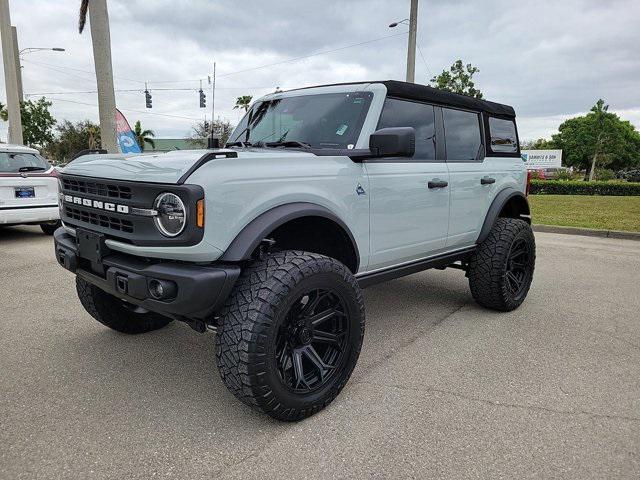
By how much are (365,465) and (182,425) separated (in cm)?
101

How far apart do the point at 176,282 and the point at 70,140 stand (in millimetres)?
68088

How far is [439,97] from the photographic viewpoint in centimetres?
396

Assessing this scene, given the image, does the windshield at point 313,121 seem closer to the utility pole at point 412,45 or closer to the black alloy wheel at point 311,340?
the black alloy wheel at point 311,340

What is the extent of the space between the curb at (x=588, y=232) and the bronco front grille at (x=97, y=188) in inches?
384

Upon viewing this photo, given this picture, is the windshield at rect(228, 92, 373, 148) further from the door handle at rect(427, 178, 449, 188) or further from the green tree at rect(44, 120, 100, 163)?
the green tree at rect(44, 120, 100, 163)

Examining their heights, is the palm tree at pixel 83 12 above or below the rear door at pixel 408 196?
above

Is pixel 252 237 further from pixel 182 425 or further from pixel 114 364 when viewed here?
pixel 114 364

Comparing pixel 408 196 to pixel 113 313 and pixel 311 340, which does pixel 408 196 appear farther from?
pixel 113 313

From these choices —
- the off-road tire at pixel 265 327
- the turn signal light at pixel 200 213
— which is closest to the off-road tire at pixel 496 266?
the off-road tire at pixel 265 327

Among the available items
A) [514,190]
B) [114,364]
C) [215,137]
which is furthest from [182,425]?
[514,190]

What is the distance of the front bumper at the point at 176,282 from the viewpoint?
226cm

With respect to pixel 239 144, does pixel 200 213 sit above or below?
below

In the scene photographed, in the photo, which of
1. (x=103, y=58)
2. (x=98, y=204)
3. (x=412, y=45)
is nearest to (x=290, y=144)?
→ (x=98, y=204)

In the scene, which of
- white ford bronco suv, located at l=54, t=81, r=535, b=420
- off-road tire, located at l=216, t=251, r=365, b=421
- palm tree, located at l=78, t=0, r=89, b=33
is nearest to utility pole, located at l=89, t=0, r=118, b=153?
palm tree, located at l=78, t=0, r=89, b=33
